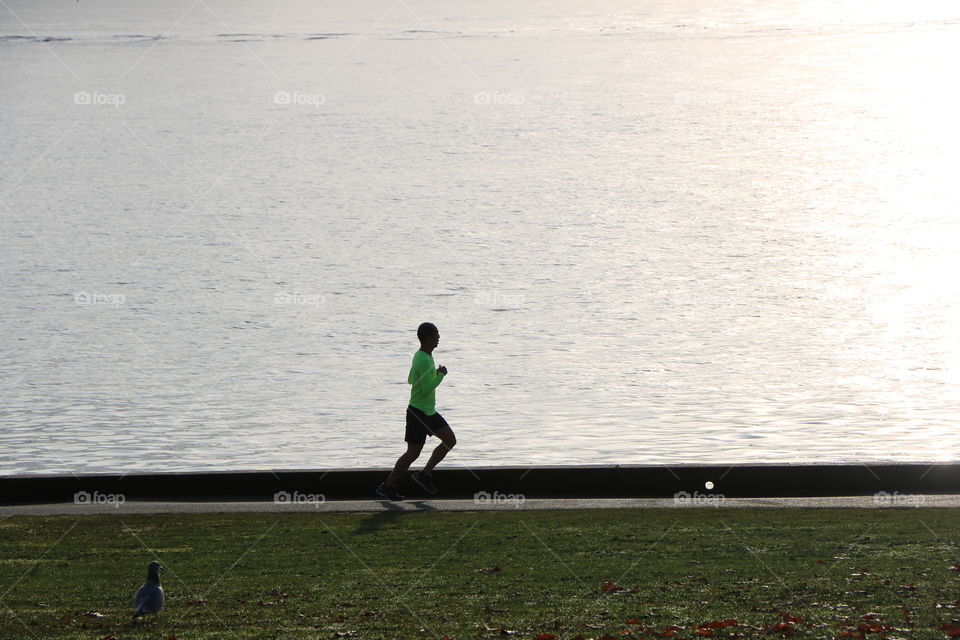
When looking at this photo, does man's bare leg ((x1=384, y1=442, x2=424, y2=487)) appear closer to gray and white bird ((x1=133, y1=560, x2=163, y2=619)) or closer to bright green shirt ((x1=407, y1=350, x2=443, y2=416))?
bright green shirt ((x1=407, y1=350, x2=443, y2=416))

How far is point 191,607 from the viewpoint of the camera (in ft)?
26.7

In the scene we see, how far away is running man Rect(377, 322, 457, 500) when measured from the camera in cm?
1144

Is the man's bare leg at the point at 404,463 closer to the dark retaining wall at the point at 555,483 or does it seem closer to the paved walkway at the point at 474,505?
the paved walkway at the point at 474,505

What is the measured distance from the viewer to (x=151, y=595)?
766cm

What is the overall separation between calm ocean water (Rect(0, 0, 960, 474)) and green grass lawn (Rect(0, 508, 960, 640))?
8.16 metres

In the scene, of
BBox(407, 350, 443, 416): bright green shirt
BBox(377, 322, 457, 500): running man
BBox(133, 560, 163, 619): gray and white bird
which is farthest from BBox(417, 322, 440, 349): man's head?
BBox(133, 560, 163, 619): gray and white bird

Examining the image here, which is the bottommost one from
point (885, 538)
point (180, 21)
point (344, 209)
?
point (885, 538)

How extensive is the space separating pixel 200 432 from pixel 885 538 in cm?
1380

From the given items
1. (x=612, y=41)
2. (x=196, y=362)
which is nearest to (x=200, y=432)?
(x=196, y=362)

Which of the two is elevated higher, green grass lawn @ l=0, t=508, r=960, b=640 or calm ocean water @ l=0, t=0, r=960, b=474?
calm ocean water @ l=0, t=0, r=960, b=474

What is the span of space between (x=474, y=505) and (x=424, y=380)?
120 cm

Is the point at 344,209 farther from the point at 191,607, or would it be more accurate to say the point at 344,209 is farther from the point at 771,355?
the point at 191,607

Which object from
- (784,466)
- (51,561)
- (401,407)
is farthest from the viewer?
(401,407)

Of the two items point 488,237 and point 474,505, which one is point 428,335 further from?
point 488,237
